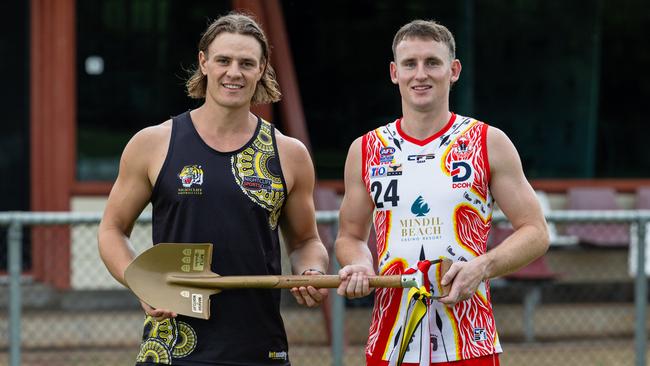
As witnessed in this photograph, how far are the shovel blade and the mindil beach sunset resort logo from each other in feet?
0.60

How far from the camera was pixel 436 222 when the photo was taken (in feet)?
13.2

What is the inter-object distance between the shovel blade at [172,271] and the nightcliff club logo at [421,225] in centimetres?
68

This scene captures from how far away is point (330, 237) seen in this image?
28.2 ft

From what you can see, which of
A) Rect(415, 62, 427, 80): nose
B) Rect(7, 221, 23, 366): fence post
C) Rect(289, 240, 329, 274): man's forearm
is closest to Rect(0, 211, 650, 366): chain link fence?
Rect(7, 221, 23, 366): fence post

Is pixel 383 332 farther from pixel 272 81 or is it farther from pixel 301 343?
pixel 301 343

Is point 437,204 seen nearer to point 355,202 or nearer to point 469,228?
point 469,228

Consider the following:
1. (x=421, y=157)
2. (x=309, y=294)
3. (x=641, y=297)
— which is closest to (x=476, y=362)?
(x=309, y=294)

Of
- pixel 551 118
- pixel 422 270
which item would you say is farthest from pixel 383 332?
pixel 551 118

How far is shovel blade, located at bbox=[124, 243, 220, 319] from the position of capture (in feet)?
13.0

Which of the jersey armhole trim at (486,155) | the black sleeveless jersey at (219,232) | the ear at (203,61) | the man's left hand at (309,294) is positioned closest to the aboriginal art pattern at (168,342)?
the black sleeveless jersey at (219,232)

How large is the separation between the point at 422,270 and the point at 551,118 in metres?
6.56

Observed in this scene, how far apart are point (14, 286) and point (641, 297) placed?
3.57 metres

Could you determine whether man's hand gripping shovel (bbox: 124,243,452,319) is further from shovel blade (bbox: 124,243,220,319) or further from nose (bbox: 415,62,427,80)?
nose (bbox: 415,62,427,80)

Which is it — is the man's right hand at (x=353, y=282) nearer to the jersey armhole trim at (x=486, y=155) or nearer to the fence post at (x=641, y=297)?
the jersey armhole trim at (x=486, y=155)
